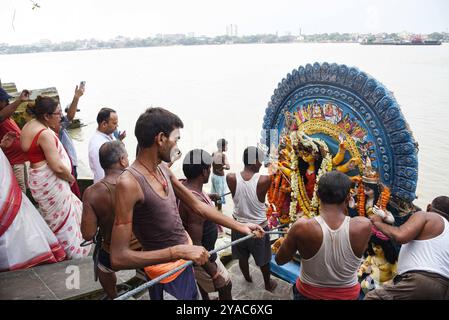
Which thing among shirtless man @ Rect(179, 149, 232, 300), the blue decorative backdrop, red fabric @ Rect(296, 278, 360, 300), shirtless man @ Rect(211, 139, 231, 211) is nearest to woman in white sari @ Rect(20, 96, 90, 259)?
shirtless man @ Rect(179, 149, 232, 300)

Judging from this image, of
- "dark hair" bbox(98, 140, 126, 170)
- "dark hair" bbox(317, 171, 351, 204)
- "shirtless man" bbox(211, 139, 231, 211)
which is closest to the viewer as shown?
"dark hair" bbox(317, 171, 351, 204)

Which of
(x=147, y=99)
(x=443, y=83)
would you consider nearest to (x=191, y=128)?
(x=147, y=99)

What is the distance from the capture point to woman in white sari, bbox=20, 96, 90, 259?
12.2ft

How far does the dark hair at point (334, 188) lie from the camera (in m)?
2.23

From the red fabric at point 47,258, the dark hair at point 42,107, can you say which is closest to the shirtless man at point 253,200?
the red fabric at point 47,258

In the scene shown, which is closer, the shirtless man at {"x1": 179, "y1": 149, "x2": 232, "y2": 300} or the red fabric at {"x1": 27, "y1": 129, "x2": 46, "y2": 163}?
the shirtless man at {"x1": 179, "y1": 149, "x2": 232, "y2": 300}

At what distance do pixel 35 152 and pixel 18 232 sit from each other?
802 millimetres

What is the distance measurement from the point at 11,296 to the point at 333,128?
334 cm

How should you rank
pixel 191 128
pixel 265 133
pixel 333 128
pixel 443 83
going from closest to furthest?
pixel 333 128 < pixel 265 133 < pixel 191 128 < pixel 443 83

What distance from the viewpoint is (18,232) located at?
3.62 meters

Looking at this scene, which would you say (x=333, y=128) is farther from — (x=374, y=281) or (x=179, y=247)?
(x=179, y=247)

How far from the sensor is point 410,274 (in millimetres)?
2678

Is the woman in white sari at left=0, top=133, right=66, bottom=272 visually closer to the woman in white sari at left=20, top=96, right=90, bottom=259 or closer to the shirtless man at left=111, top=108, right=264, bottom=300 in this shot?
the woman in white sari at left=20, top=96, right=90, bottom=259

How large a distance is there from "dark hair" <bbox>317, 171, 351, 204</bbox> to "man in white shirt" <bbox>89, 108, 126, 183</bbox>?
2.75 meters
